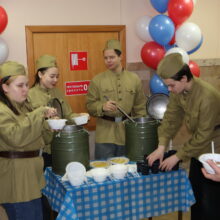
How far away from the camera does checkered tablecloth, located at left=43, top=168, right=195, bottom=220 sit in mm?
1940

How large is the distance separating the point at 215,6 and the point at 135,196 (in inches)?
121

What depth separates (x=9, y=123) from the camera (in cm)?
175

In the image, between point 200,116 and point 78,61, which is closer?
point 200,116

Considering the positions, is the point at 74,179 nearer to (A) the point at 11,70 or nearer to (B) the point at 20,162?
(B) the point at 20,162

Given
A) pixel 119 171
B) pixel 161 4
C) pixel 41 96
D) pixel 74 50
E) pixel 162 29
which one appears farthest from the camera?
pixel 74 50

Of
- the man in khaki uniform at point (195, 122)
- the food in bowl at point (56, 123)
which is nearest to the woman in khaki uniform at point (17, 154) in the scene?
the food in bowl at point (56, 123)

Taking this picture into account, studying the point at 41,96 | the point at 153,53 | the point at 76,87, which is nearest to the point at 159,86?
the point at 153,53

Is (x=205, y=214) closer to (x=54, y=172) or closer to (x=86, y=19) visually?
(x=54, y=172)

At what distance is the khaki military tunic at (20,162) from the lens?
1759mm

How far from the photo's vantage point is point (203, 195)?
7.07 feet

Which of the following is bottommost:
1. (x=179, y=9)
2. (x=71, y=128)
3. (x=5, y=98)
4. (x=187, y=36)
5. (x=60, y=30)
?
(x=71, y=128)

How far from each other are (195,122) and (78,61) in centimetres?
180

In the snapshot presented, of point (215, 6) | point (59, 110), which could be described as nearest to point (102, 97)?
point (59, 110)

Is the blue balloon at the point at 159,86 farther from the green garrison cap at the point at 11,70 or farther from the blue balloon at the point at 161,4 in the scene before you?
the green garrison cap at the point at 11,70
